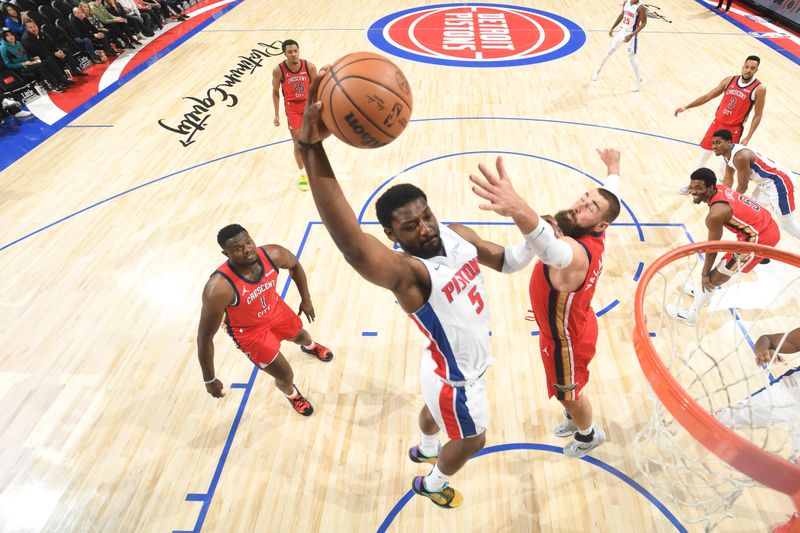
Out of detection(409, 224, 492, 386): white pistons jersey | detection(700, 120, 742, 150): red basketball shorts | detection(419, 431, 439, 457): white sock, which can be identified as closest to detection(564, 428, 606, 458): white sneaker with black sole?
detection(419, 431, 439, 457): white sock

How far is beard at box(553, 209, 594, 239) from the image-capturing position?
2.42 meters

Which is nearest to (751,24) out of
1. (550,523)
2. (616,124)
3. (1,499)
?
(616,124)

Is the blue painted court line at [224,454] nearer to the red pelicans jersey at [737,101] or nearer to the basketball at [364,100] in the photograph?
the basketball at [364,100]

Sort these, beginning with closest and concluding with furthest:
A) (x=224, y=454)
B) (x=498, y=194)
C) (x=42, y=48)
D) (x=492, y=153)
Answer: (x=498, y=194)
(x=224, y=454)
(x=492, y=153)
(x=42, y=48)

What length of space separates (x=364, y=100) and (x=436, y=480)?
2.08 metres

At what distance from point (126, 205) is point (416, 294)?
535 centimetres

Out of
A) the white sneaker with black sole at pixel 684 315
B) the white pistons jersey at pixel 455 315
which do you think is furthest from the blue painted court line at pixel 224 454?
the white sneaker with black sole at pixel 684 315

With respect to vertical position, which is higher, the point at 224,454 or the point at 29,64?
the point at 29,64

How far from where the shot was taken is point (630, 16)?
7.62 meters

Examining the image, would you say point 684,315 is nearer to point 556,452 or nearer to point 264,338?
point 556,452

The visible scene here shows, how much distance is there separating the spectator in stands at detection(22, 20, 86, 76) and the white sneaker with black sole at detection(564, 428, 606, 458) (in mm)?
11076

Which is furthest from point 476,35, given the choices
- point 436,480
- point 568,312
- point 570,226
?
point 436,480

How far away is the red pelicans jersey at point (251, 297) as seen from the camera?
9.06 feet

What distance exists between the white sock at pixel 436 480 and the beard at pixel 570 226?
4.92 feet
